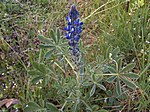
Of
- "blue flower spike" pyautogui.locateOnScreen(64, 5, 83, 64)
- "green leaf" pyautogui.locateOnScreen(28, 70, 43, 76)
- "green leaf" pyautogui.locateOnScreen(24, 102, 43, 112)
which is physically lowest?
"green leaf" pyautogui.locateOnScreen(24, 102, 43, 112)

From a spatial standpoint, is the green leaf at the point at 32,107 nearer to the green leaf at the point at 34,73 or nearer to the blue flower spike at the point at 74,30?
the green leaf at the point at 34,73

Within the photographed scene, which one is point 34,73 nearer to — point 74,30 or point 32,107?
point 32,107

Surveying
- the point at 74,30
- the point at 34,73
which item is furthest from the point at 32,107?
the point at 74,30

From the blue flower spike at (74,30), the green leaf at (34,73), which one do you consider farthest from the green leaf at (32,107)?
the blue flower spike at (74,30)

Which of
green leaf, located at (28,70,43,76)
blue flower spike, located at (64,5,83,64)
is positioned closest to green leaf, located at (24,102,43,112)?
green leaf, located at (28,70,43,76)

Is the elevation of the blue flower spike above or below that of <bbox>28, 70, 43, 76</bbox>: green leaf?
above

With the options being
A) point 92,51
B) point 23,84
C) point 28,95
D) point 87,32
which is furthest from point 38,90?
point 87,32

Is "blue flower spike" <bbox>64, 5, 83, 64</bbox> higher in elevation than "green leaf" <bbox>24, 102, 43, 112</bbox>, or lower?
higher

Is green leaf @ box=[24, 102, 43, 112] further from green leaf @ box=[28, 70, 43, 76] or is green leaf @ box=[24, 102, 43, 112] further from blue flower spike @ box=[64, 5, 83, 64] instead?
blue flower spike @ box=[64, 5, 83, 64]
